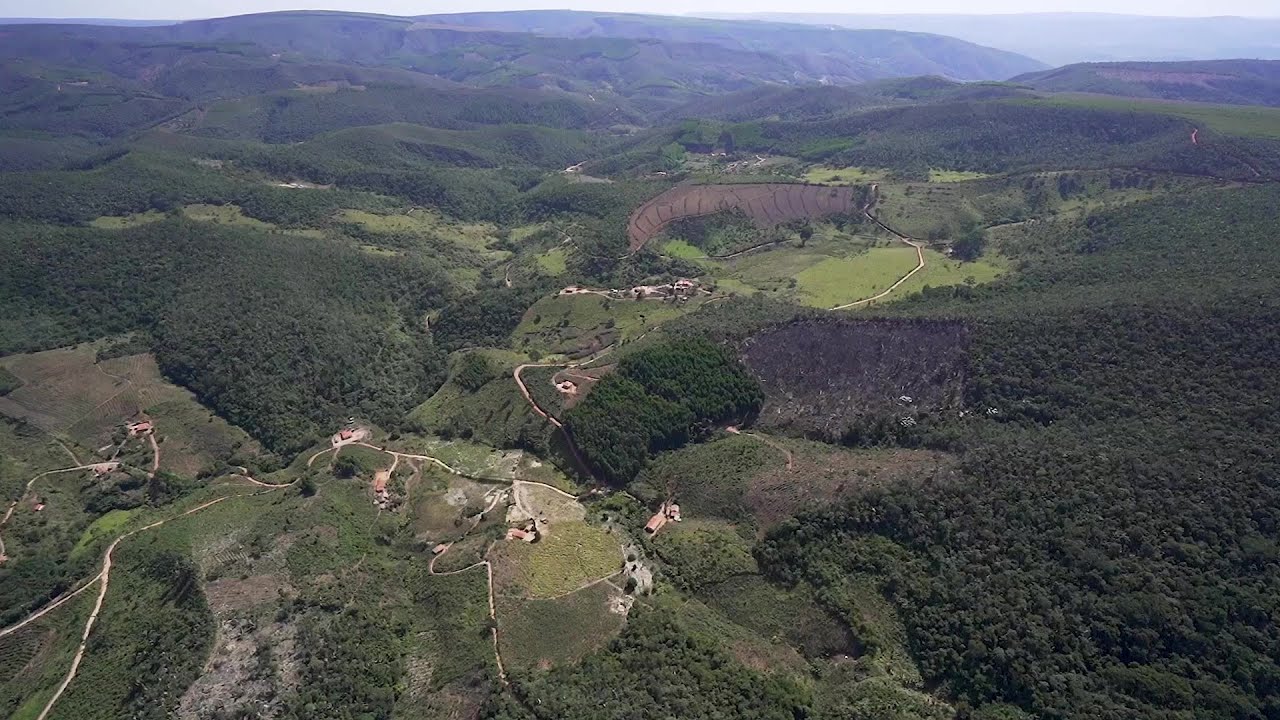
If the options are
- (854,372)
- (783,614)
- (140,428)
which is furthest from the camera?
(140,428)

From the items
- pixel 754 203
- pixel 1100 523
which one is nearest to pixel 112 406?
pixel 1100 523

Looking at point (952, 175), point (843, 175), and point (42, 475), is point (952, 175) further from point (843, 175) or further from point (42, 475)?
point (42, 475)

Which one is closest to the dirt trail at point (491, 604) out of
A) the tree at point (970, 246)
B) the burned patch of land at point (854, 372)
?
the burned patch of land at point (854, 372)

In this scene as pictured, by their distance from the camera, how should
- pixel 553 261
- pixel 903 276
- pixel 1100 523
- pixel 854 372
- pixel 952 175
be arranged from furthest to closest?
pixel 952 175, pixel 553 261, pixel 903 276, pixel 854 372, pixel 1100 523

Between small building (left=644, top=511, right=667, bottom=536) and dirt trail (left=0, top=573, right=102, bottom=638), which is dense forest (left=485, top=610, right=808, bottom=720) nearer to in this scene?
small building (left=644, top=511, right=667, bottom=536)

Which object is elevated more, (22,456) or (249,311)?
(249,311)
